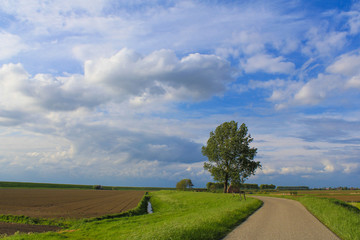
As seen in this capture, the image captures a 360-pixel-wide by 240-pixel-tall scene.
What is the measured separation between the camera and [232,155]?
6006 cm

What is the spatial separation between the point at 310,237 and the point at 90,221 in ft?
67.1

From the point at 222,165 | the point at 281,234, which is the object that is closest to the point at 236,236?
the point at 281,234

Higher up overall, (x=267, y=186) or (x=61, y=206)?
(x=267, y=186)

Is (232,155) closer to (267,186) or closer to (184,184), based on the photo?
(184,184)

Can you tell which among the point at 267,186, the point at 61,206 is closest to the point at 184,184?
the point at 267,186

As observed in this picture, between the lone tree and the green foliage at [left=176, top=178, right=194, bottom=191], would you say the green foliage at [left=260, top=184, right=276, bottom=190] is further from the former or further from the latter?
the lone tree

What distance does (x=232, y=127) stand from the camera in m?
61.7

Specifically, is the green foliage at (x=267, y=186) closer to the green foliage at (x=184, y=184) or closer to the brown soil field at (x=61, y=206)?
the green foliage at (x=184, y=184)

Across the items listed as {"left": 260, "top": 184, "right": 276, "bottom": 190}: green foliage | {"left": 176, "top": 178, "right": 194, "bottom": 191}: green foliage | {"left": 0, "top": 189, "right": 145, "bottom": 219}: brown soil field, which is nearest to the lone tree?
{"left": 0, "top": 189, "right": 145, "bottom": 219}: brown soil field

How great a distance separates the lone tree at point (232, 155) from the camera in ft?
196

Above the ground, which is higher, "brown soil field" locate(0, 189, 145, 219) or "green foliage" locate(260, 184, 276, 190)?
"green foliage" locate(260, 184, 276, 190)

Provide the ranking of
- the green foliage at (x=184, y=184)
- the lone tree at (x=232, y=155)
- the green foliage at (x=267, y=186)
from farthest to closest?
the green foliage at (x=267, y=186) < the green foliage at (x=184, y=184) < the lone tree at (x=232, y=155)

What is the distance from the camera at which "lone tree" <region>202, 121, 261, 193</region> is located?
59.9 meters

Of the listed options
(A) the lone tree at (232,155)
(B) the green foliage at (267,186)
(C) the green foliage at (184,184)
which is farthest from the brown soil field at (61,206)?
(B) the green foliage at (267,186)
